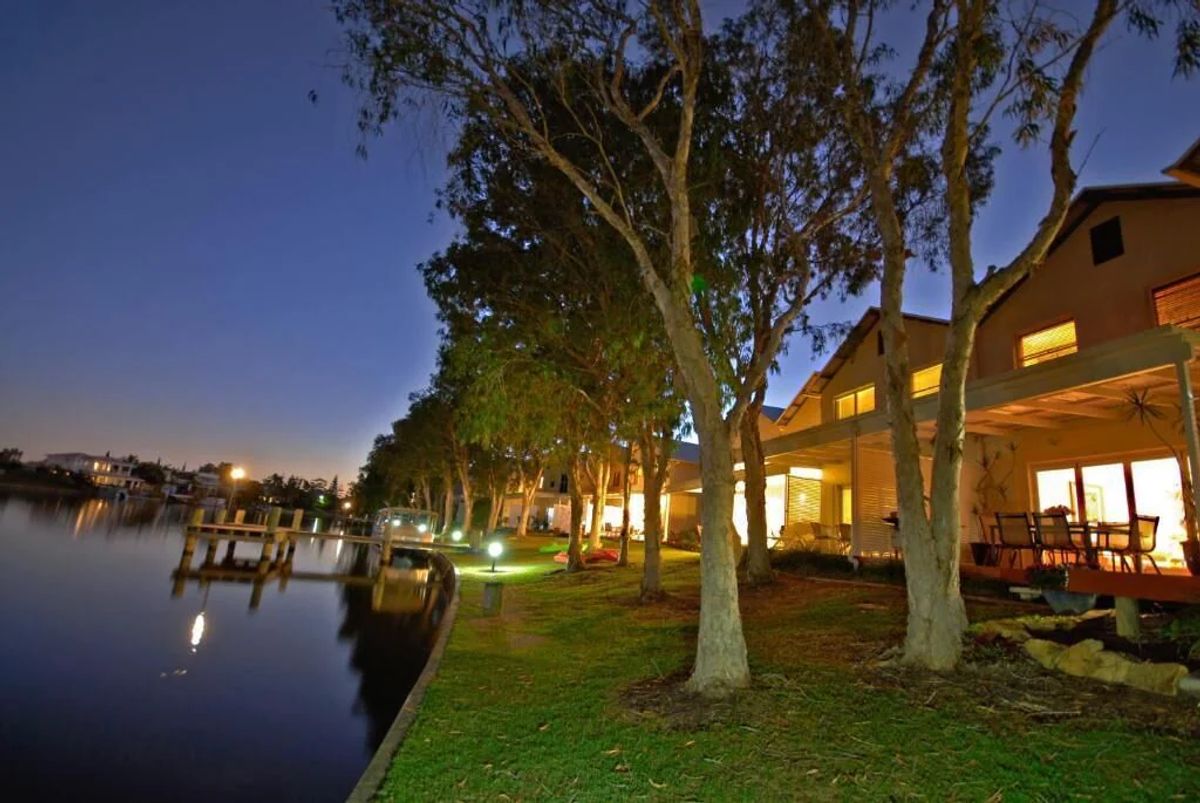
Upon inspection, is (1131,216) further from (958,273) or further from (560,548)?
(560,548)

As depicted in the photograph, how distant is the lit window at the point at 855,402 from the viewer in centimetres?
1880

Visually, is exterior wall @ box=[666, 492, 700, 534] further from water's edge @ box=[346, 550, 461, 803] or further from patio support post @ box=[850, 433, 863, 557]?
water's edge @ box=[346, 550, 461, 803]

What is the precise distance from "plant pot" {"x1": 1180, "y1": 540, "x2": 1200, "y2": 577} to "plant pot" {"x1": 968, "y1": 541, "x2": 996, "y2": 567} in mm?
2578

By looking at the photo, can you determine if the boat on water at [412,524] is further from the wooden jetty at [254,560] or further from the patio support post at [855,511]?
the patio support post at [855,511]

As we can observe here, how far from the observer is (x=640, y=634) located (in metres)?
9.66

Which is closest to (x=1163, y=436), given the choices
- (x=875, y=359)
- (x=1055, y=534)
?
(x=1055, y=534)

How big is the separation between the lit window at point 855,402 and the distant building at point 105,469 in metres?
146

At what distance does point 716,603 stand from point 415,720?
9.88 feet

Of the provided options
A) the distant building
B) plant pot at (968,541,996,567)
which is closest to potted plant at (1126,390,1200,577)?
plant pot at (968,541,996,567)

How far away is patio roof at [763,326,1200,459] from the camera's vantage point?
8102 mm

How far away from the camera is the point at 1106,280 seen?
1266 cm

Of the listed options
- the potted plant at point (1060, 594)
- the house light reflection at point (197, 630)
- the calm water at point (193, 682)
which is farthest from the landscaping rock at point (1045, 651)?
the house light reflection at point (197, 630)

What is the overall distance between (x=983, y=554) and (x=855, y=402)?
8508 mm

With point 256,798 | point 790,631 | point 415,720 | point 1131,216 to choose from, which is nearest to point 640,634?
point 790,631
